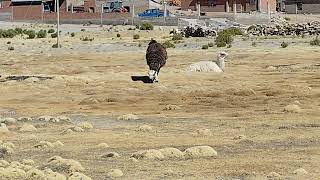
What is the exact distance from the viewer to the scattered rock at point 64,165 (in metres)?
13.0

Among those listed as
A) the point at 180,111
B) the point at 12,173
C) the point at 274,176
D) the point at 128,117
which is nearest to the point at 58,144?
the point at 12,173

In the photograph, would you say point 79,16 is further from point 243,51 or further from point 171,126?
point 171,126

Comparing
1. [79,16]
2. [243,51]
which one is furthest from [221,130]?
[79,16]

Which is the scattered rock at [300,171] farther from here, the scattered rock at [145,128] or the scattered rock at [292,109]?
the scattered rock at [292,109]

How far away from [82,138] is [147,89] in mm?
10068

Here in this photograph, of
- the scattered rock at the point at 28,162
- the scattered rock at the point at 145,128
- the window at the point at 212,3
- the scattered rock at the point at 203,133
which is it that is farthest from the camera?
the window at the point at 212,3

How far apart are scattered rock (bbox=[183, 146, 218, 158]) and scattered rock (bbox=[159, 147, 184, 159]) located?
0.39ft

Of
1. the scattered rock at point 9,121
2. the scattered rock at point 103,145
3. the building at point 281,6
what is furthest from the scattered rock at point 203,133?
the building at point 281,6

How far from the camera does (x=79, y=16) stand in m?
97.8

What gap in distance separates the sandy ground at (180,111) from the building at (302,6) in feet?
195

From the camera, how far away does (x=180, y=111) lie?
2253 centimetres

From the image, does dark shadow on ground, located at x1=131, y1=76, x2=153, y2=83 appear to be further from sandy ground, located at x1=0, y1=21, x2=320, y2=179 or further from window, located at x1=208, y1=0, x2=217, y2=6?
window, located at x1=208, y1=0, x2=217, y2=6

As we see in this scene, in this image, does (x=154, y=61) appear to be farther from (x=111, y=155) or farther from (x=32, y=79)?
(x=111, y=155)

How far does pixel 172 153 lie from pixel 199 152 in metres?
0.51
